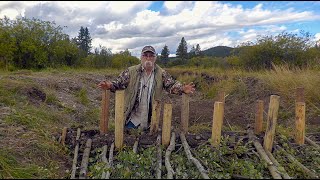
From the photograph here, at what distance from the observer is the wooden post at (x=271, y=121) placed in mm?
2918

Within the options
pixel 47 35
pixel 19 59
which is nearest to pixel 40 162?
pixel 19 59

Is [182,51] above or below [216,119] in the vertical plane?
above

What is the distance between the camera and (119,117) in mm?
3137

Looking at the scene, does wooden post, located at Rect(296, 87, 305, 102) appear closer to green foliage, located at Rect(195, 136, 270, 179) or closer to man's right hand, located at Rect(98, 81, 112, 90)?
green foliage, located at Rect(195, 136, 270, 179)

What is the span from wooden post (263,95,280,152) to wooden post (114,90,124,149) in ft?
4.85

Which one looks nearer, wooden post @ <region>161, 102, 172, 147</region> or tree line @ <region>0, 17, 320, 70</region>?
wooden post @ <region>161, 102, 172, 147</region>

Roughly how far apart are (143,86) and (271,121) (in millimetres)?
1762

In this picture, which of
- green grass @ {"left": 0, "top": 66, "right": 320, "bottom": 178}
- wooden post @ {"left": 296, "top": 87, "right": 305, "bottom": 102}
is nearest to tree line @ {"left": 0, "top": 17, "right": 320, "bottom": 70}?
green grass @ {"left": 0, "top": 66, "right": 320, "bottom": 178}

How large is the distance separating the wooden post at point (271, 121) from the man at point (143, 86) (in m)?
1.36

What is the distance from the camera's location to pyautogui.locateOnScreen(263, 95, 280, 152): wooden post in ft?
9.57

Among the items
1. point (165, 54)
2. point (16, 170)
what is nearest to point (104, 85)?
point (16, 170)

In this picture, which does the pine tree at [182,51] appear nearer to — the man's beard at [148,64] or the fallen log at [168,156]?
the man's beard at [148,64]

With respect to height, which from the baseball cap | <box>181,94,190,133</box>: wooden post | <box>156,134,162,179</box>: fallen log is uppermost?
the baseball cap

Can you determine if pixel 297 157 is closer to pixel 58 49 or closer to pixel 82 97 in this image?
pixel 82 97
